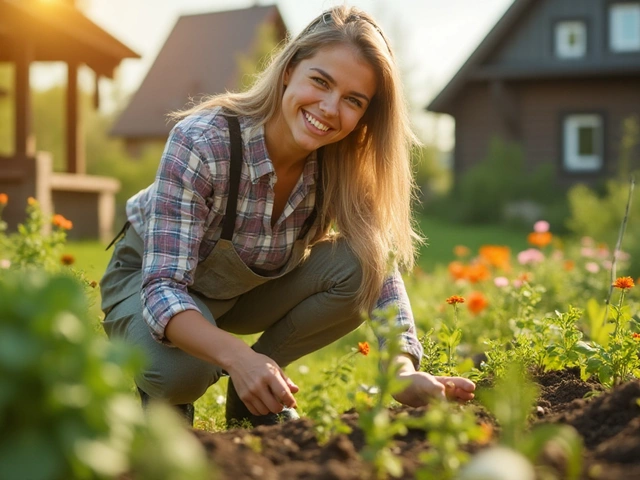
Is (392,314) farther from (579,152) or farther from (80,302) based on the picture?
(579,152)

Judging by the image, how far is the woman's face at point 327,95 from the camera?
8.03ft

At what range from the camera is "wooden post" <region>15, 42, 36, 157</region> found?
8.87m

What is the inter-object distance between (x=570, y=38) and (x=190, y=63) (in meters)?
9.72

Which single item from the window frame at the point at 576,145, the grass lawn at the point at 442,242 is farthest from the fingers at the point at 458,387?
the window frame at the point at 576,145

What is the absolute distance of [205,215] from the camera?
2.44 metres

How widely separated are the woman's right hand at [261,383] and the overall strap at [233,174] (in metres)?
0.71

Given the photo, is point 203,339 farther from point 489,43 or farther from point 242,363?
point 489,43

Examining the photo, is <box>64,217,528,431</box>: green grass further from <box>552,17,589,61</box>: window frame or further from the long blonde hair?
<box>552,17,589,61</box>: window frame

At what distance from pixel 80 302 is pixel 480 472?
0.52 meters

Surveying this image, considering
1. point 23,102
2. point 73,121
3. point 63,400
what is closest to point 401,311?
point 63,400

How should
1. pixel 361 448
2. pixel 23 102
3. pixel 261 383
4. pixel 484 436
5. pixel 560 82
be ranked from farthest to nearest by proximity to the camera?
pixel 560 82, pixel 23 102, pixel 261 383, pixel 361 448, pixel 484 436

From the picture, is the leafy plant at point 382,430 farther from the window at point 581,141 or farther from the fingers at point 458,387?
the window at point 581,141

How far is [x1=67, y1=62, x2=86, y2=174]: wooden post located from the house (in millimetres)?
7907

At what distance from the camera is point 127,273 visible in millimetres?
2789
